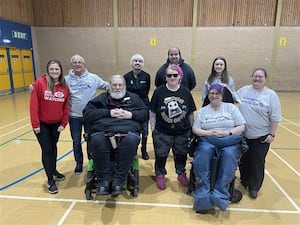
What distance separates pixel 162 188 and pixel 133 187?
37cm

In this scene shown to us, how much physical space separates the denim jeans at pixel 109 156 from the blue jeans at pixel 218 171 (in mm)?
624

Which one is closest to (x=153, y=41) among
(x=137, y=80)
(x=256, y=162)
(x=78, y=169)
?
(x=137, y=80)

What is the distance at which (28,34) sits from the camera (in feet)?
34.3

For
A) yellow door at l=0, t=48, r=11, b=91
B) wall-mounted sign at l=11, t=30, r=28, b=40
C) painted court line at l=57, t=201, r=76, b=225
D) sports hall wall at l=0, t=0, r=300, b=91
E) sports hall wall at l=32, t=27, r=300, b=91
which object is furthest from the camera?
sports hall wall at l=32, t=27, r=300, b=91

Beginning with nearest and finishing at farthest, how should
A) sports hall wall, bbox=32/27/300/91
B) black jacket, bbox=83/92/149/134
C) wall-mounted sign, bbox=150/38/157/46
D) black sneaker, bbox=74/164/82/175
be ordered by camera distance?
black jacket, bbox=83/92/149/134 → black sneaker, bbox=74/164/82/175 → sports hall wall, bbox=32/27/300/91 → wall-mounted sign, bbox=150/38/157/46

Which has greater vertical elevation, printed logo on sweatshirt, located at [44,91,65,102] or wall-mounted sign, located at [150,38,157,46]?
wall-mounted sign, located at [150,38,157,46]

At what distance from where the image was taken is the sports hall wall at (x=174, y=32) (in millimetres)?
10148

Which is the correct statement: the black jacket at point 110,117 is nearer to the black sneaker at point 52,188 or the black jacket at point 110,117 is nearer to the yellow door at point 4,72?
the black sneaker at point 52,188

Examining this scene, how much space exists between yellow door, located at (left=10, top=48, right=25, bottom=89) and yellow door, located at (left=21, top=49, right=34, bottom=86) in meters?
0.21

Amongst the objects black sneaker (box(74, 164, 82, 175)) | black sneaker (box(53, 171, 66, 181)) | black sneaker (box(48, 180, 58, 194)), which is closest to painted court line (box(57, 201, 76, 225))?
black sneaker (box(48, 180, 58, 194))

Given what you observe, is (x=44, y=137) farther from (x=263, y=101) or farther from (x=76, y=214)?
(x=263, y=101)

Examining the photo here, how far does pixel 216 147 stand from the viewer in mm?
2318

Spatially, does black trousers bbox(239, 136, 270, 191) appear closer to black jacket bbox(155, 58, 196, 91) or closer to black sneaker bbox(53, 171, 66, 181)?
black jacket bbox(155, 58, 196, 91)

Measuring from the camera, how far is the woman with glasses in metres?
2.56
